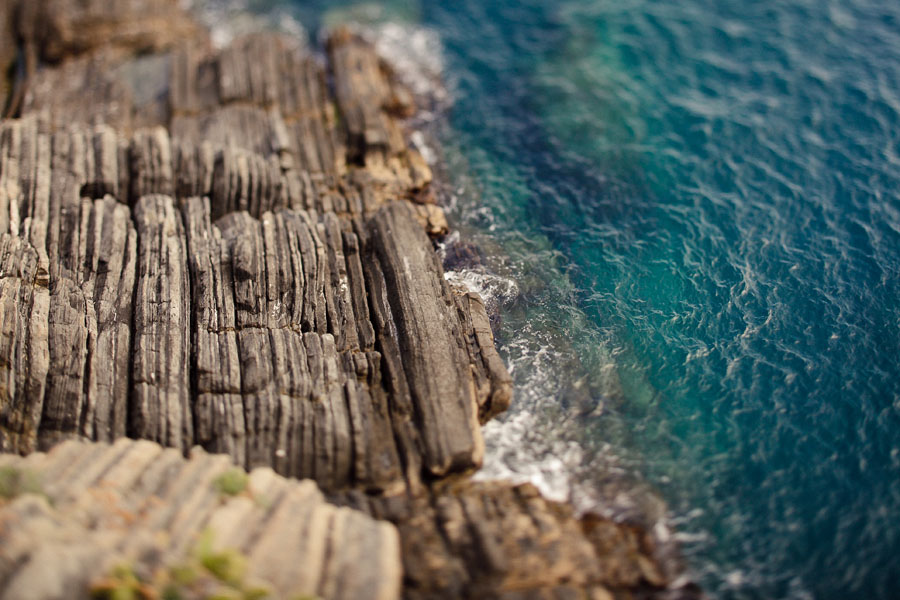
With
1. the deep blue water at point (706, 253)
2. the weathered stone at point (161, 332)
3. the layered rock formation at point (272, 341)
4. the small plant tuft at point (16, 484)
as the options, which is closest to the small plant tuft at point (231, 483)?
the layered rock formation at point (272, 341)

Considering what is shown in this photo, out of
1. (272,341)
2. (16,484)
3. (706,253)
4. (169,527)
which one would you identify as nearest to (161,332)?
(272,341)

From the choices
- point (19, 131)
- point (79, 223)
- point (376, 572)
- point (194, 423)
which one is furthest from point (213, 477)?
point (19, 131)

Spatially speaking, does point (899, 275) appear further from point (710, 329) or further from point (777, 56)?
point (777, 56)

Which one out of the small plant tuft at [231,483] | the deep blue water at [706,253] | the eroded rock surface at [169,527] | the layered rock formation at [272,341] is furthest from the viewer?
the deep blue water at [706,253]

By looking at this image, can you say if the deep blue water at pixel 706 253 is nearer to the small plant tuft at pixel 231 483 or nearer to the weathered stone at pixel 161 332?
the small plant tuft at pixel 231 483

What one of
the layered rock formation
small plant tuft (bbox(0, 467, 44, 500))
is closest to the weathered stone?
the layered rock formation

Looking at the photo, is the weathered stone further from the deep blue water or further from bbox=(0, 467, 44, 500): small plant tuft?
the deep blue water

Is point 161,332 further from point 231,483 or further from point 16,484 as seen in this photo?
point 231,483

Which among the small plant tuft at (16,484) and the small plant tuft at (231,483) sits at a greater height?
the small plant tuft at (16,484)
